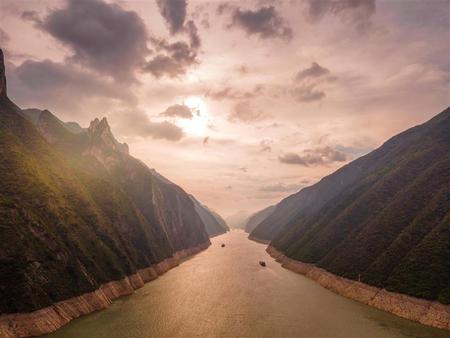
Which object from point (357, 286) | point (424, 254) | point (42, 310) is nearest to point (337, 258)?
point (357, 286)

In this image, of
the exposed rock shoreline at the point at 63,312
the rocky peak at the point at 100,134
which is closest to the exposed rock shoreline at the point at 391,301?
the exposed rock shoreline at the point at 63,312

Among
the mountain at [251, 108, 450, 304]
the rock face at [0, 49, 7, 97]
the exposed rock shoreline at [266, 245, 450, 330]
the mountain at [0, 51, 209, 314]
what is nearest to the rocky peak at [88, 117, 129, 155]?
the mountain at [0, 51, 209, 314]

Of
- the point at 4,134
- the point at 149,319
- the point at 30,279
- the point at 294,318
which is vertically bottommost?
the point at 294,318

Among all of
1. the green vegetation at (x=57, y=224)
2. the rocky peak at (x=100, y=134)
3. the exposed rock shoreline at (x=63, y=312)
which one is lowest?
the exposed rock shoreline at (x=63, y=312)

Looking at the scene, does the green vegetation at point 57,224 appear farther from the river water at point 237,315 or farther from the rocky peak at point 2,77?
the river water at point 237,315

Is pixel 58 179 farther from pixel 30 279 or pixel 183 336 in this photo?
pixel 183 336

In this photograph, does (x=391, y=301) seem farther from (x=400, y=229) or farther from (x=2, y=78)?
(x=2, y=78)

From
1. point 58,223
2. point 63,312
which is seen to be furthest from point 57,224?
point 63,312

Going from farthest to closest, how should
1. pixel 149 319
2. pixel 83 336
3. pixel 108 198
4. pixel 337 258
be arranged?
pixel 108 198, pixel 337 258, pixel 149 319, pixel 83 336
